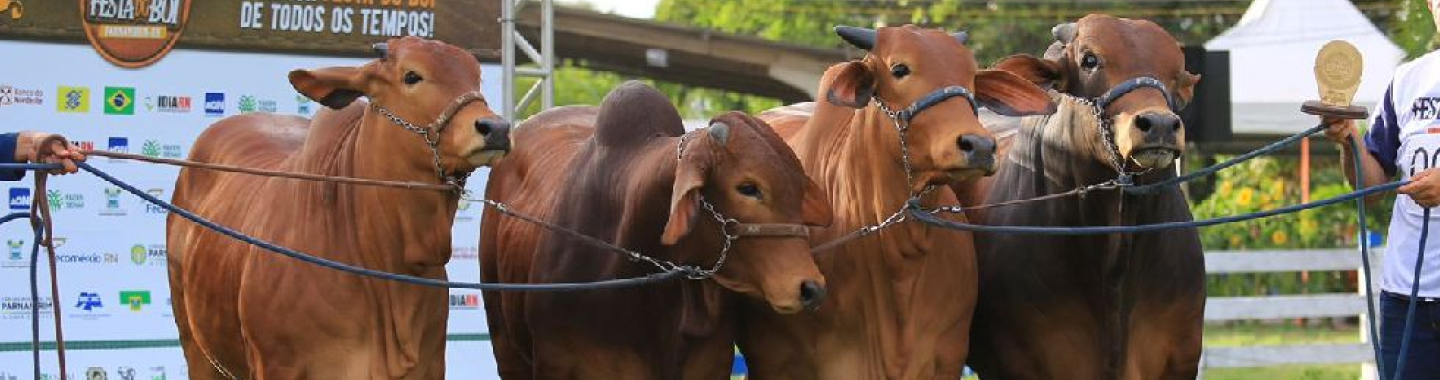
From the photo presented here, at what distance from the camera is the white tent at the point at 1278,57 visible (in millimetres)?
21531

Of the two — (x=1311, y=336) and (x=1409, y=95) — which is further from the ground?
(x=1409, y=95)

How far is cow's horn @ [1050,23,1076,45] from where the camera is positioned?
693 cm

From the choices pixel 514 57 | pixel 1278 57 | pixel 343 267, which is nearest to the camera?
pixel 343 267

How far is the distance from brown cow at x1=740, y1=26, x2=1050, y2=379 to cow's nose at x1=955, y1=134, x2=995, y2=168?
1.01 ft

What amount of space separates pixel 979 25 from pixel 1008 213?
23549 millimetres

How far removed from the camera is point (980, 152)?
625 cm

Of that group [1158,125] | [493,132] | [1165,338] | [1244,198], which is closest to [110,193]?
[493,132]

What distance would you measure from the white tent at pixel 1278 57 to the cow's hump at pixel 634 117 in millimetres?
15187

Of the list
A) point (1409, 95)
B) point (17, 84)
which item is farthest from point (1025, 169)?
point (17, 84)

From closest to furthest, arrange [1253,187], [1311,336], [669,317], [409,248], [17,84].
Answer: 1. [409,248]
2. [669,317]
3. [17,84]
4. [1311,336]
5. [1253,187]

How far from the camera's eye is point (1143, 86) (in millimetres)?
6504

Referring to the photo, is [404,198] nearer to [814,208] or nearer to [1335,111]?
[814,208]

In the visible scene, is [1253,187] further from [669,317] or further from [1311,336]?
[669,317]

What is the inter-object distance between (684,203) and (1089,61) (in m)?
1.48
